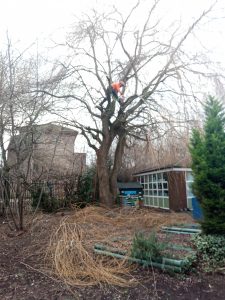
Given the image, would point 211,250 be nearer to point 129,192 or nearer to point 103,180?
point 103,180

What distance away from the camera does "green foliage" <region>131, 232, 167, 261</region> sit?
5.44 meters

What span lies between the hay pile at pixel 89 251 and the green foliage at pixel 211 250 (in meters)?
1.46

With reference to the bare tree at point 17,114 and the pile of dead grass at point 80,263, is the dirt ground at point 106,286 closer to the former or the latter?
the pile of dead grass at point 80,263

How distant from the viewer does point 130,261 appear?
576 cm

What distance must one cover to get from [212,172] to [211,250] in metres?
1.49

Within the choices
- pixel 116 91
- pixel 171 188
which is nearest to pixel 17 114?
pixel 116 91

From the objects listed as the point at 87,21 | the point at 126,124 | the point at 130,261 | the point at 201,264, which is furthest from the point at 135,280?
the point at 87,21

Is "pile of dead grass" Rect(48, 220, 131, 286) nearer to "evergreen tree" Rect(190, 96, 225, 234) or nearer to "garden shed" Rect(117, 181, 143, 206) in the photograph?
"evergreen tree" Rect(190, 96, 225, 234)

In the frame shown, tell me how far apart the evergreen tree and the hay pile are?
1.77 meters

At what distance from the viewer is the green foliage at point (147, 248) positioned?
5.44 m

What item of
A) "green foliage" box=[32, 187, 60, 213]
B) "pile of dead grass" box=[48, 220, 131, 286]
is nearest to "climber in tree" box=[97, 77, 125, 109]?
"green foliage" box=[32, 187, 60, 213]

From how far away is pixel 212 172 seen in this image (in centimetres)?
635

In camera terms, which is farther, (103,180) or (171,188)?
(171,188)

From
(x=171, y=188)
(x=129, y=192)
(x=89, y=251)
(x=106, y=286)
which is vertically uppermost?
(x=171, y=188)
